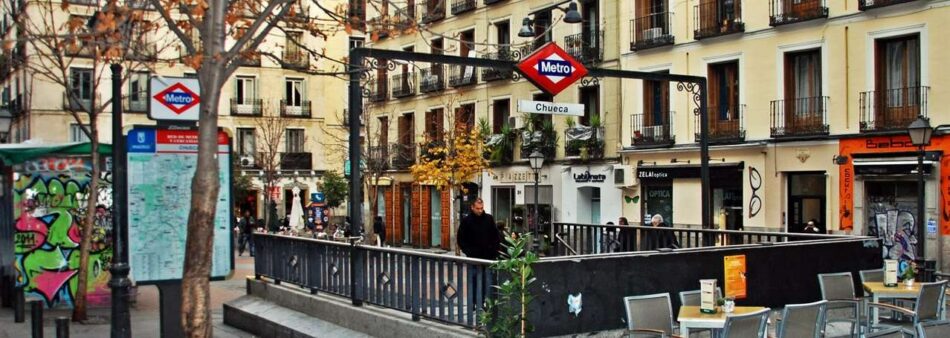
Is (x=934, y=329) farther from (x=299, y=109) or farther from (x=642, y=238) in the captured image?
(x=299, y=109)

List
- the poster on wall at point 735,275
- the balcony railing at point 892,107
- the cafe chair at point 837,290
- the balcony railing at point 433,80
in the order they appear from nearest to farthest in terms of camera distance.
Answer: the poster on wall at point 735,275
the cafe chair at point 837,290
the balcony railing at point 892,107
the balcony railing at point 433,80

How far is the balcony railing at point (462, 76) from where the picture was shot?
127ft

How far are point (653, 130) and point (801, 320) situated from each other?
2204 centimetres

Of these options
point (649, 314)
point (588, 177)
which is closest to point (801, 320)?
point (649, 314)

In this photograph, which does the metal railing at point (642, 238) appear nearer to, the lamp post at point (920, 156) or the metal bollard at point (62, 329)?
the lamp post at point (920, 156)

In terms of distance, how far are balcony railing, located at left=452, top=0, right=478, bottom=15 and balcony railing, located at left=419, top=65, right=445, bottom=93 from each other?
8.32ft

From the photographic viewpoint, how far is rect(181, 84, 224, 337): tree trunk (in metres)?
7.61

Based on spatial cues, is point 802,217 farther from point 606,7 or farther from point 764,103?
point 606,7

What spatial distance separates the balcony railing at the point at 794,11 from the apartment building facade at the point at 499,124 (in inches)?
261

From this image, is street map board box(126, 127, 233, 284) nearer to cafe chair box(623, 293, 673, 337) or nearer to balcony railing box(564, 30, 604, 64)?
cafe chair box(623, 293, 673, 337)

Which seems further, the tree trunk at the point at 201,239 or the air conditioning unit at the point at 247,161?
the air conditioning unit at the point at 247,161

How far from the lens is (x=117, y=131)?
32.7ft

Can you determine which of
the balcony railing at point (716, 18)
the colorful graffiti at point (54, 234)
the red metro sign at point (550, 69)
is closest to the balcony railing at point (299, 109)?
the balcony railing at point (716, 18)

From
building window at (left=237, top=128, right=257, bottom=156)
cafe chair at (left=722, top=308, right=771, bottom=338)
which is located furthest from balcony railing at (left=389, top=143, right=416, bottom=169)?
cafe chair at (left=722, top=308, right=771, bottom=338)
